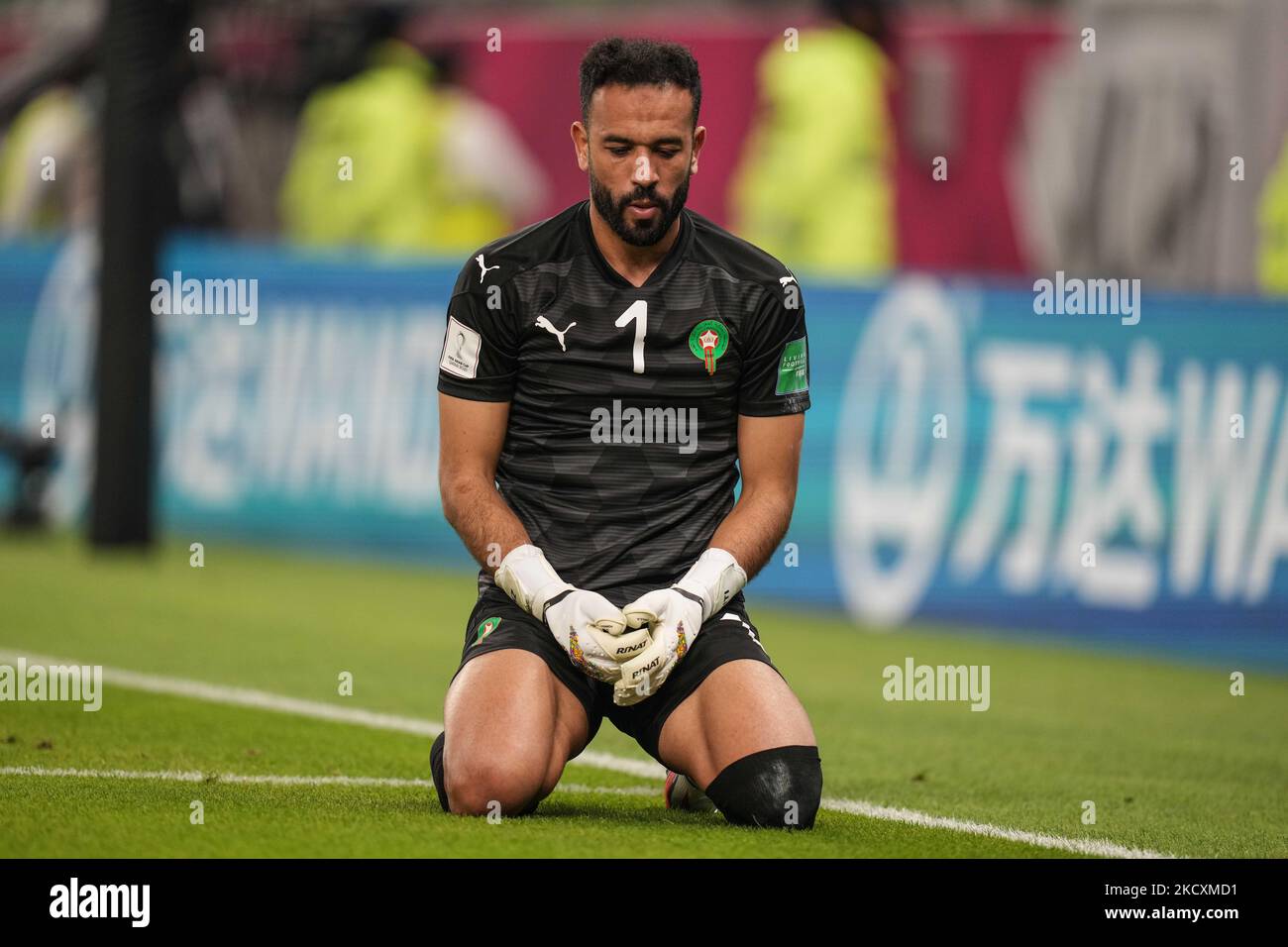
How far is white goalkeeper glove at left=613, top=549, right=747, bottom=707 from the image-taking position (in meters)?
6.16

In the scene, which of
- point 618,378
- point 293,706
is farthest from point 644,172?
point 293,706

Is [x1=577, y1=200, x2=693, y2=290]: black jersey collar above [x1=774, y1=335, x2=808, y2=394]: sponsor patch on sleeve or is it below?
above

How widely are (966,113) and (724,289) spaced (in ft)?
36.9

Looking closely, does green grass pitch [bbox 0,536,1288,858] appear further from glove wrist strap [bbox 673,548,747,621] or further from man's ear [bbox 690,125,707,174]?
man's ear [bbox 690,125,707,174]

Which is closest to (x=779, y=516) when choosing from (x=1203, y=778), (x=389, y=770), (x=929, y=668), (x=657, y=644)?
(x=657, y=644)

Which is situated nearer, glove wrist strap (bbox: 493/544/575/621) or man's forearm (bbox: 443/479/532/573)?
glove wrist strap (bbox: 493/544/575/621)

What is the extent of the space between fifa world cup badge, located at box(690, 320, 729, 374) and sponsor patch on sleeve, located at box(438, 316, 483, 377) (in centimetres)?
62

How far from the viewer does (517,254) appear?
6.60 meters

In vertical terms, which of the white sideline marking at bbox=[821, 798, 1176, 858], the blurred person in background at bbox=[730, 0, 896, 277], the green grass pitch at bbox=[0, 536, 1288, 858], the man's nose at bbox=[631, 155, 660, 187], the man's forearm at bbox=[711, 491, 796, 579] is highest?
the blurred person in background at bbox=[730, 0, 896, 277]

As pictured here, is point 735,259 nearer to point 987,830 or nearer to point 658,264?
point 658,264

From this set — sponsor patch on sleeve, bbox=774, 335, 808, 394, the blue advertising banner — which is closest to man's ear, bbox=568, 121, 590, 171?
sponsor patch on sleeve, bbox=774, 335, 808, 394

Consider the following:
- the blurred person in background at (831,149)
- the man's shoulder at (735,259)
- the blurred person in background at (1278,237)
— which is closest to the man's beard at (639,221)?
the man's shoulder at (735,259)

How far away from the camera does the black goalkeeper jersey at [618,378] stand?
6551mm

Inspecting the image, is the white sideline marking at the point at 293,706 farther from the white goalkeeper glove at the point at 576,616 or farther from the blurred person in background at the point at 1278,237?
the blurred person in background at the point at 1278,237
